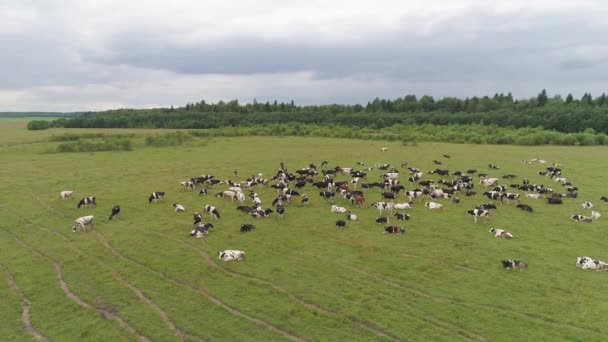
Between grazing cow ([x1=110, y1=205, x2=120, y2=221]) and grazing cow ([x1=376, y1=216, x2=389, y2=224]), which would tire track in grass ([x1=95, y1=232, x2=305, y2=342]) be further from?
grazing cow ([x1=376, y1=216, x2=389, y2=224])

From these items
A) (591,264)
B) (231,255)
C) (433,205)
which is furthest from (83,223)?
(591,264)

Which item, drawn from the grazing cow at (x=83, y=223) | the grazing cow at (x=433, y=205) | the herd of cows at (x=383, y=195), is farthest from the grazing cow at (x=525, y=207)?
the grazing cow at (x=83, y=223)

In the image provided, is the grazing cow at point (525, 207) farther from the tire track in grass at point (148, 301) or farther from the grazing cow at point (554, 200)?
the tire track in grass at point (148, 301)

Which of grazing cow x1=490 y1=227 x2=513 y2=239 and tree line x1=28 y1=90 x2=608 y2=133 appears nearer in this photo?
grazing cow x1=490 y1=227 x2=513 y2=239

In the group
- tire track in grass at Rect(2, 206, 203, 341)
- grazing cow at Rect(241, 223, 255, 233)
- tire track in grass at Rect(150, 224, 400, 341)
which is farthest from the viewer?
grazing cow at Rect(241, 223, 255, 233)

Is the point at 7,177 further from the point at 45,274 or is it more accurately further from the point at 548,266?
the point at 548,266

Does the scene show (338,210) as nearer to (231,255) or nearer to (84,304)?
(231,255)

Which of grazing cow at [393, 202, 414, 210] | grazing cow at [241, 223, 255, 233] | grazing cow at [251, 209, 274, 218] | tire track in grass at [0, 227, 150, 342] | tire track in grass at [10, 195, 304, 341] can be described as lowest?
tire track in grass at [0, 227, 150, 342]

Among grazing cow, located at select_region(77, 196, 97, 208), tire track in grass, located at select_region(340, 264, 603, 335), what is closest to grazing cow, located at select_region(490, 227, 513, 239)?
tire track in grass, located at select_region(340, 264, 603, 335)
